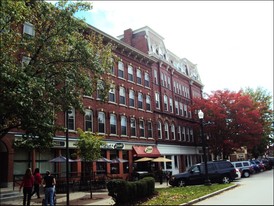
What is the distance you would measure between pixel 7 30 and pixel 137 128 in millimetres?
22160

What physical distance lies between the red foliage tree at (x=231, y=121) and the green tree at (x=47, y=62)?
2728 centimetres

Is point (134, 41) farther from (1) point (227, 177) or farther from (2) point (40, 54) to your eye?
(2) point (40, 54)

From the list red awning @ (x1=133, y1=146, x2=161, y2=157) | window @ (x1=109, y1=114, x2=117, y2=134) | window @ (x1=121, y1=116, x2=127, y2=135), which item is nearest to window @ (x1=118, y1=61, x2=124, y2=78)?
window @ (x1=121, y1=116, x2=127, y2=135)

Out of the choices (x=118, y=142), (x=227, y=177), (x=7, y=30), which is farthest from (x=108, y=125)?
(x=7, y=30)

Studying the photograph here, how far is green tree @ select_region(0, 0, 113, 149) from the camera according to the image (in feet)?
44.0

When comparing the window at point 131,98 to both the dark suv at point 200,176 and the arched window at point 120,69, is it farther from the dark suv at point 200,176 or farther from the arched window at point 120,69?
the dark suv at point 200,176

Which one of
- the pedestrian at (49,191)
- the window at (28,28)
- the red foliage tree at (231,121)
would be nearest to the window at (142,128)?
the red foliage tree at (231,121)

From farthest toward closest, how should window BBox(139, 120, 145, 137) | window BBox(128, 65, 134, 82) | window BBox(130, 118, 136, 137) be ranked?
window BBox(139, 120, 145, 137), window BBox(128, 65, 134, 82), window BBox(130, 118, 136, 137)

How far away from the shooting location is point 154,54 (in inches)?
1612

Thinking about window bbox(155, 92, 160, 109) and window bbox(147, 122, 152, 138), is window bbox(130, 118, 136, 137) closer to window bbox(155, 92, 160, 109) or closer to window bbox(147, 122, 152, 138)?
window bbox(147, 122, 152, 138)

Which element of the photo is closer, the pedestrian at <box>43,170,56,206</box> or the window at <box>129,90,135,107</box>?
the pedestrian at <box>43,170,56,206</box>

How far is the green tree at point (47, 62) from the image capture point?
13.4 meters

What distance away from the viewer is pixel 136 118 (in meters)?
34.8

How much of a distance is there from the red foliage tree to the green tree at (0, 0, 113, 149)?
2728 centimetres
